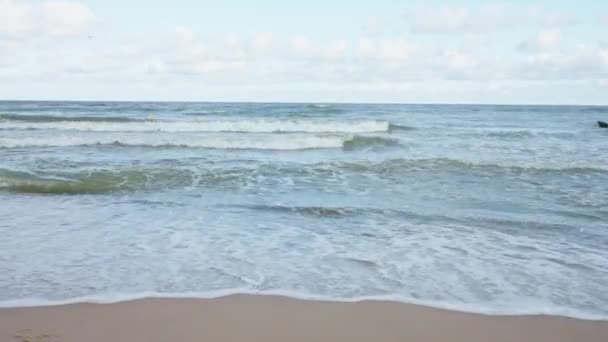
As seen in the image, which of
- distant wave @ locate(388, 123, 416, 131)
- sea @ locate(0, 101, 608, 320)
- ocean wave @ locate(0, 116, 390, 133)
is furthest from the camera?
distant wave @ locate(388, 123, 416, 131)

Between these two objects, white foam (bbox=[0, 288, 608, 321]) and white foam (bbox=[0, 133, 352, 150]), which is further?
white foam (bbox=[0, 133, 352, 150])

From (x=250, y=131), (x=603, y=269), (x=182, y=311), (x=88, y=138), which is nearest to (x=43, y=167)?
(x=88, y=138)

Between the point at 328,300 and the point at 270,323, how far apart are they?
641 mm

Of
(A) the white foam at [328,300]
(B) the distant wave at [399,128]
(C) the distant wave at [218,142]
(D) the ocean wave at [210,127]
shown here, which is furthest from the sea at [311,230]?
(B) the distant wave at [399,128]

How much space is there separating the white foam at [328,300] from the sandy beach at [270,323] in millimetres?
87

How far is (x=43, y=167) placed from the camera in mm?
12555

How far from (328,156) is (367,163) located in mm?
2644

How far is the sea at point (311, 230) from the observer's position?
15.5 ft

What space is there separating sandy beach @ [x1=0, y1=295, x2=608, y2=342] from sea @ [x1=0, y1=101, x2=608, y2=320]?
201 millimetres

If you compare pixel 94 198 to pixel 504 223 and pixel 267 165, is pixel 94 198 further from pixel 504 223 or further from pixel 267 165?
pixel 504 223

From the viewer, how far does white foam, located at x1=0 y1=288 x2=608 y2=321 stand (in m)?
4.21

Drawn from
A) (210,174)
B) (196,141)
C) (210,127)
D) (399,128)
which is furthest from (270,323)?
(399,128)

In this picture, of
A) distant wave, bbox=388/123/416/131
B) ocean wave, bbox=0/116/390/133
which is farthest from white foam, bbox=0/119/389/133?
distant wave, bbox=388/123/416/131

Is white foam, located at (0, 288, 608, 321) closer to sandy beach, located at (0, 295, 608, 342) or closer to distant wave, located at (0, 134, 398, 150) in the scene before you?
sandy beach, located at (0, 295, 608, 342)
